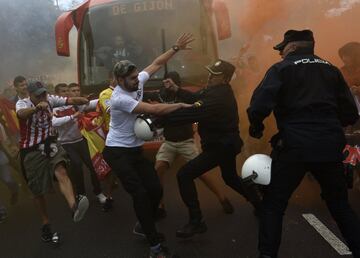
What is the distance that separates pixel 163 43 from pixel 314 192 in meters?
2.97

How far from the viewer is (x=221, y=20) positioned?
252 inches

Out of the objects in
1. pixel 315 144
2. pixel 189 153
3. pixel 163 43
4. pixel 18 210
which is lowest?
pixel 18 210

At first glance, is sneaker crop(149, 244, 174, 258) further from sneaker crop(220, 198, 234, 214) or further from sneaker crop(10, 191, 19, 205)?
sneaker crop(10, 191, 19, 205)

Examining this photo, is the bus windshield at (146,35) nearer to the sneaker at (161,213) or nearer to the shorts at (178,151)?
the shorts at (178,151)

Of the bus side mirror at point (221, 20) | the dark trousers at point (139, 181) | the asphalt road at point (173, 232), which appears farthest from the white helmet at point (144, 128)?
the bus side mirror at point (221, 20)

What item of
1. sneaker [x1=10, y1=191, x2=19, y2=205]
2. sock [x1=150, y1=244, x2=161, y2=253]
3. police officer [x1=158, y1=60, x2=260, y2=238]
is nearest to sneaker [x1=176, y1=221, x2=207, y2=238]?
police officer [x1=158, y1=60, x2=260, y2=238]

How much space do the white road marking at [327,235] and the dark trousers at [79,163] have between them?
7.78 feet

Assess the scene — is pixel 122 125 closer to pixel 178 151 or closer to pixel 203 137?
pixel 203 137

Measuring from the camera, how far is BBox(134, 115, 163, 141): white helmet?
3.60 meters

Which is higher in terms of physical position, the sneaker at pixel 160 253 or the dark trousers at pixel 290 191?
the dark trousers at pixel 290 191

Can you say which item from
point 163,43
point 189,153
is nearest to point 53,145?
point 189,153

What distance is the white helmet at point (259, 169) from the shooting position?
3.27 meters

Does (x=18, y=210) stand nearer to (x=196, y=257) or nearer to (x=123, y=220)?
(x=123, y=220)

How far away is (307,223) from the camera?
426cm
